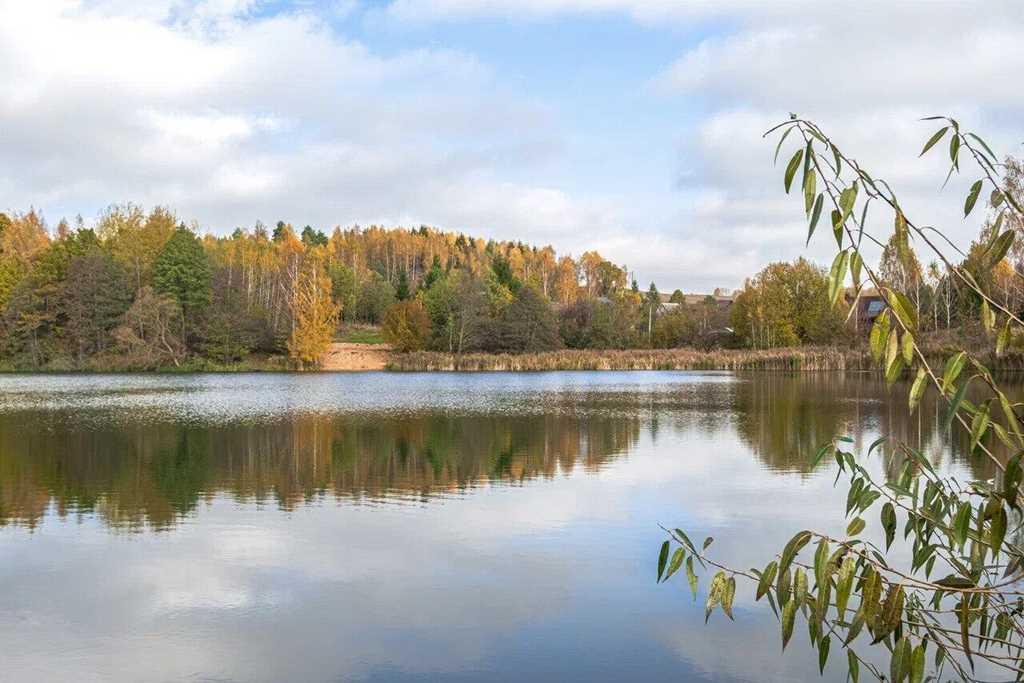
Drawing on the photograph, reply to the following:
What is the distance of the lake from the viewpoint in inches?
224

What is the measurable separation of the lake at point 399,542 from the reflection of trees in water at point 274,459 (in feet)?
0.25

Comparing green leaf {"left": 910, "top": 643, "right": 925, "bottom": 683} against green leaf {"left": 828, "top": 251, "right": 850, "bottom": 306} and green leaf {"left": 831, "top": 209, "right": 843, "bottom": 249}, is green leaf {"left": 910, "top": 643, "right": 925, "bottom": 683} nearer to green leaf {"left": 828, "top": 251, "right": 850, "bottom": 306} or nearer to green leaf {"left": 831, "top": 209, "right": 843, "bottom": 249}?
green leaf {"left": 828, "top": 251, "right": 850, "bottom": 306}

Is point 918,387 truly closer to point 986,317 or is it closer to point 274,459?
point 986,317

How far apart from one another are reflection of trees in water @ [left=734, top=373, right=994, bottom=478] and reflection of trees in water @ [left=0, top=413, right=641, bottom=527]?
2761mm

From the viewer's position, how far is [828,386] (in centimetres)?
3403

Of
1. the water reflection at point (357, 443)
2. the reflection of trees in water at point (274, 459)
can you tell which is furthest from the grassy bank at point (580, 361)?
the reflection of trees in water at point (274, 459)

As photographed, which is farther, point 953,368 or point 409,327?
point 409,327

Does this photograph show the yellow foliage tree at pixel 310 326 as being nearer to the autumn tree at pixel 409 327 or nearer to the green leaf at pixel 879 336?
the autumn tree at pixel 409 327

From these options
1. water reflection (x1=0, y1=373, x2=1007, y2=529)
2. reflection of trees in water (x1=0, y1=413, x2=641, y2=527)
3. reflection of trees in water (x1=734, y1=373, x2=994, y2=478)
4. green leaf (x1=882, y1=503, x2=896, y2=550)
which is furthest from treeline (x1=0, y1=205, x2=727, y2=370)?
green leaf (x1=882, y1=503, x2=896, y2=550)

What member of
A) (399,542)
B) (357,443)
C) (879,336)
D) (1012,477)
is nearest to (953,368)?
(879,336)

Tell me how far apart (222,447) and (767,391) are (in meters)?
21.0

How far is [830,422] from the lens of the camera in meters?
19.6

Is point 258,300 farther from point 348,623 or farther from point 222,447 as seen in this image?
point 348,623

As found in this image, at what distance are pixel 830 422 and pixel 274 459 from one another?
12004 millimetres
